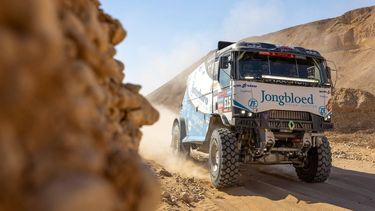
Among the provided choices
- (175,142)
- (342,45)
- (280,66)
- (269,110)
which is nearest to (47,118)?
(269,110)

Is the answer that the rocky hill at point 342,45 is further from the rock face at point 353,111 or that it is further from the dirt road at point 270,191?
the dirt road at point 270,191

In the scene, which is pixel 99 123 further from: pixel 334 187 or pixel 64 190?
pixel 334 187

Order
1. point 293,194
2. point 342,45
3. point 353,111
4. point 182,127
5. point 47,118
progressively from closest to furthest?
point 47,118, point 293,194, point 182,127, point 353,111, point 342,45

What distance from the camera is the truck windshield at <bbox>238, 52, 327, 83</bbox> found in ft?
26.0

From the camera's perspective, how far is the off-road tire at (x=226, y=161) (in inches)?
296

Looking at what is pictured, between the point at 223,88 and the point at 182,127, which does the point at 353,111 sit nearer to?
the point at 182,127

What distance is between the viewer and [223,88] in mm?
8266

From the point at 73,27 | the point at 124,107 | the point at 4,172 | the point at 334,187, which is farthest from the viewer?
the point at 334,187

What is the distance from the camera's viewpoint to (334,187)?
811cm

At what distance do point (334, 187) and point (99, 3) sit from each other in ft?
22.4

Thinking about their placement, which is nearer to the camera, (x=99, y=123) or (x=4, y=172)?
(x=4, y=172)

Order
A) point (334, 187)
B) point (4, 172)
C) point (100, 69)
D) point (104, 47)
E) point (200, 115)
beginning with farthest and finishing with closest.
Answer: point (200, 115) → point (334, 187) → point (104, 47) → point (100, 69) → point (4, 172)

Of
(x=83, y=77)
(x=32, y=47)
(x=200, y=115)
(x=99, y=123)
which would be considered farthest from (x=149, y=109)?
(x=200, y=115)

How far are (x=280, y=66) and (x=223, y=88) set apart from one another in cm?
119
